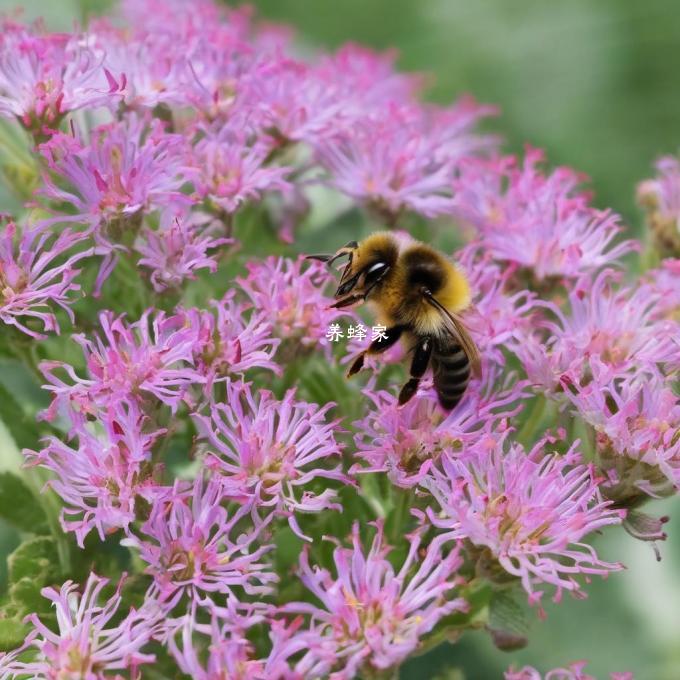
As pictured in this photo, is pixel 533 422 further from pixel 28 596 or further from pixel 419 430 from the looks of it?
pixel 28 596

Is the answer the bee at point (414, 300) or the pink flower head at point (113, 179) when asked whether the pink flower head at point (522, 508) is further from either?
the pink flower head at point (113, 179)

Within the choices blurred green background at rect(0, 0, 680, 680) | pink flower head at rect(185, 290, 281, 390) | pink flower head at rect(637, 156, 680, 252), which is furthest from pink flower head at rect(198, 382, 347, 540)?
blurred green background at rect(0, 0, 680, 680)

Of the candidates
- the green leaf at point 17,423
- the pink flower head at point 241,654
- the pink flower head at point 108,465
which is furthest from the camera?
the green leaf at point 17,423

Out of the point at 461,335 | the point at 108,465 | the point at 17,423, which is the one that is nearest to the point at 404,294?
the point at 461,335

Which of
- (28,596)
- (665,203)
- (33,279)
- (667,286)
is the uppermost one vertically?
(665,203)

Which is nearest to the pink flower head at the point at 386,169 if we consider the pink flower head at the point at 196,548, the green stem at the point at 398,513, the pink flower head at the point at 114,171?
the pink flower head at the point at 114,171
